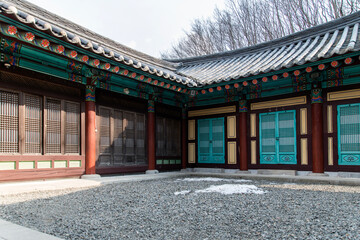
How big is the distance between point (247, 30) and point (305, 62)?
14.5 metres

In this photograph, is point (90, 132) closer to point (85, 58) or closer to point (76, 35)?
point (85, 58)

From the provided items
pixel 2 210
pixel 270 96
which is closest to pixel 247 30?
pixel 270 96

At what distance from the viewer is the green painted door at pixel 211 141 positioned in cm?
955

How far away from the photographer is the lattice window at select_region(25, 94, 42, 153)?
19.9 ft

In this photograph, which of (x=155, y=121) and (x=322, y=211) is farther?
Result: (x=155, y=121)

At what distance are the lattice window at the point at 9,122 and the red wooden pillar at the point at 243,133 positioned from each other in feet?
19.9

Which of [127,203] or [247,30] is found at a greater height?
[247,30]

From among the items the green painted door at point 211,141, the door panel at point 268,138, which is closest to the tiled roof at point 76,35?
the green painted door at point 211,141

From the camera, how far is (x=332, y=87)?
294 inches

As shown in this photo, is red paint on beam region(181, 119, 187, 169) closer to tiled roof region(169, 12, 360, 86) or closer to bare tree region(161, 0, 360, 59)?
tiled roof region(169, 12, 360, 86)

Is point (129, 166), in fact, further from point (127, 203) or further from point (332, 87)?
point (332, 87)

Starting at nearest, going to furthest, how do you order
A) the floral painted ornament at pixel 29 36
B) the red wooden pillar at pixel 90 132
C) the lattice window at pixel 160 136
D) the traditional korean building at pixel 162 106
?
the floral painted ornament at pixel 29 36
the traditional korean building at pixel 162 106
the red wooden pillar at pixel 90 132
the lattice window at pixel 160 136

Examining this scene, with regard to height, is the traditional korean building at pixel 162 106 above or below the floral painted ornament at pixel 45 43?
below

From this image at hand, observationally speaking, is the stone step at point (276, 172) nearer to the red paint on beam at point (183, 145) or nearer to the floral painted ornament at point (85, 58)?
the red paint on beam at point (183, 145)
